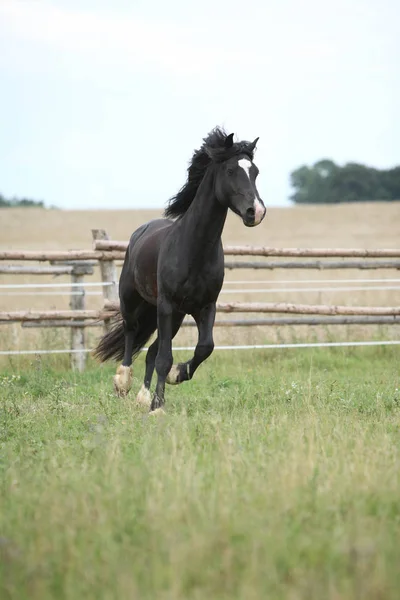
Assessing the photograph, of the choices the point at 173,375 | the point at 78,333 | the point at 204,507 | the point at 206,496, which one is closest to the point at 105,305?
the point at 78,333

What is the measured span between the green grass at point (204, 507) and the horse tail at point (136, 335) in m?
2.23

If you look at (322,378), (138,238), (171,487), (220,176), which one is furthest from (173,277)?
(171,487)

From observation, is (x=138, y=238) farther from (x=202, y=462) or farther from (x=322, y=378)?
(x=202, y=462)

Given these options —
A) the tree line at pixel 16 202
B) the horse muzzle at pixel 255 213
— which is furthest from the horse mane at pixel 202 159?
the tree line at pixel 16 202

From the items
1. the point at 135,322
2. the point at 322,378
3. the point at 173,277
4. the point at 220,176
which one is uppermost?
the point at 220,176

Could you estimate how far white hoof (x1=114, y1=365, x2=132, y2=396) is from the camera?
7.91m

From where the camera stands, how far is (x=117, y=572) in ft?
9.39

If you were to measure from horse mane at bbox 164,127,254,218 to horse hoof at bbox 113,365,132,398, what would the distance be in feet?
5.22

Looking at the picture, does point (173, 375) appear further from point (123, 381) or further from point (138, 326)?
point (138, 326)

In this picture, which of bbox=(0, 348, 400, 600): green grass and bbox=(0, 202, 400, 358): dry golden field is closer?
bbox=(0, 348, 400, 600): green grass

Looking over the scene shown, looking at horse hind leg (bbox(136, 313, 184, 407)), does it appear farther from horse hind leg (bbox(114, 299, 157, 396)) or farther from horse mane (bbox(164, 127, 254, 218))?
horse mane (bbox(164, 127, 254, 218))

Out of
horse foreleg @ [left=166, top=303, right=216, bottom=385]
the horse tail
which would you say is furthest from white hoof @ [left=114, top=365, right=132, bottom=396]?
horse foreleg @ [left=166, top=303, right=216, bottom=385]

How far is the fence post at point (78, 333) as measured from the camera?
10641 millimetres

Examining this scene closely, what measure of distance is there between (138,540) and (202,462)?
3.99ft
